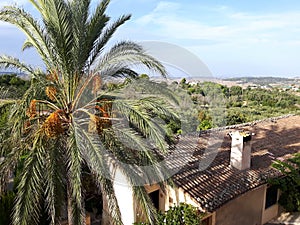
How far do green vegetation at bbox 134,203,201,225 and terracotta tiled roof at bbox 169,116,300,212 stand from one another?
0.45 meters

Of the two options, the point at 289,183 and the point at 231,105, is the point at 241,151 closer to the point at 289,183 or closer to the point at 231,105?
the point at 289,183

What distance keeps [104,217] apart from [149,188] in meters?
3.24

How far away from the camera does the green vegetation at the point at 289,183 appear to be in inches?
452

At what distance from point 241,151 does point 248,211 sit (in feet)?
8.24

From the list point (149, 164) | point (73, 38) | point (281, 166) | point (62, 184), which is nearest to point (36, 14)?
point (73, 38)

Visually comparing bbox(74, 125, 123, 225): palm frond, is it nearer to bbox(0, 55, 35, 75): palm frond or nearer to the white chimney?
bbox(0, 55, 35, 75): palm frond

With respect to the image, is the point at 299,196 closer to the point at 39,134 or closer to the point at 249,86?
the point at 39,134

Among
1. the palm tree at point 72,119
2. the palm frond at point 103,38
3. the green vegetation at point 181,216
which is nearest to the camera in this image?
the palm tree at point 72,119

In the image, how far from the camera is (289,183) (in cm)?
1187

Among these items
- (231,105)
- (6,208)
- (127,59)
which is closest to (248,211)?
(127,59)

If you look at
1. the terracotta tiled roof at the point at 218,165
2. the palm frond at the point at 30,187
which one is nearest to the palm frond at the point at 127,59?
the palm frond at the point at 30,187

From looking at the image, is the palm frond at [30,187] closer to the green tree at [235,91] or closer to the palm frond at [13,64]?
the palm frond at [13,64]

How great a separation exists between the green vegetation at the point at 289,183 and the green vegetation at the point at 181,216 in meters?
4.23

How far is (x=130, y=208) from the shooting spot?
32.4ft
